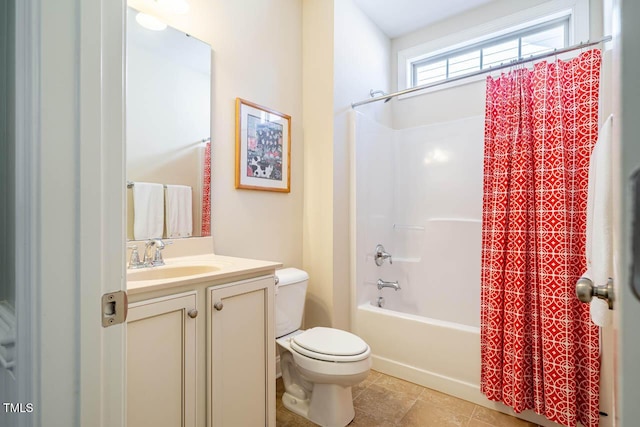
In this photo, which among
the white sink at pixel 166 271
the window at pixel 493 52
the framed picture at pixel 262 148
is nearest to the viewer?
the white sink at pixel 166 271

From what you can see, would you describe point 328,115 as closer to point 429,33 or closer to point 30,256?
point 429,33

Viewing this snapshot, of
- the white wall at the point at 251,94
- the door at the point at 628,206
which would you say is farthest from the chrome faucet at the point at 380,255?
the door at the point at 628,206

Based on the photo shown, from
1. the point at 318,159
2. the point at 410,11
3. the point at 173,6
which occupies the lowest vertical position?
the point at 318,159

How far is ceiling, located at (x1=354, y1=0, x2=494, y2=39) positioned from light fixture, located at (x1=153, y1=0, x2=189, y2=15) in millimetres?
1449

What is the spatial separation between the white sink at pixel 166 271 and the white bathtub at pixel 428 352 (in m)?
1.27

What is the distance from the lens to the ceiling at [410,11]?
2451 mm

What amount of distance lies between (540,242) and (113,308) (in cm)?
187

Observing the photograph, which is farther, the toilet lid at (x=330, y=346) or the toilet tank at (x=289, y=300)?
the toilet tank at (x=289, y=300)

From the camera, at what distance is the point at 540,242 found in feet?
5.32

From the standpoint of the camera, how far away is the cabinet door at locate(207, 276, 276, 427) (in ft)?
3.91

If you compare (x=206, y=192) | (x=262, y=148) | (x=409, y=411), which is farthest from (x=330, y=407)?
(x=262, y=148)

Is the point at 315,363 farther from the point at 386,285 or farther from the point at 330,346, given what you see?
the point at 386,285

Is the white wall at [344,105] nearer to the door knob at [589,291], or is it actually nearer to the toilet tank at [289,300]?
the toilet tank at [289,300]

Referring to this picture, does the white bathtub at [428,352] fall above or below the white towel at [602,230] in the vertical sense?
below
